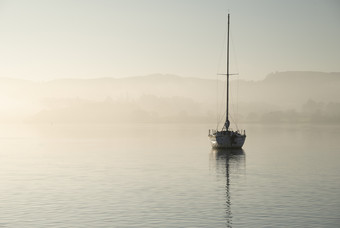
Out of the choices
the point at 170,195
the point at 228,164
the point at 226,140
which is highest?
the point at 226,140

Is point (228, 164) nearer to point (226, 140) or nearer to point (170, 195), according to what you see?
point (226, 140)

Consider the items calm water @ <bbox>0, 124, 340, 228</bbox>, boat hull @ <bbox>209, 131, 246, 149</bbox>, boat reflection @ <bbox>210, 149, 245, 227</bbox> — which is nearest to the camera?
calm water @ <bbox>0, 124, 340, 228</bbox>

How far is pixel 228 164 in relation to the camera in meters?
76.2

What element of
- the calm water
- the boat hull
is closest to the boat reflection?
the calm water

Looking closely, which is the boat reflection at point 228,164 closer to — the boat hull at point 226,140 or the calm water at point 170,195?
the calm water at point 170,195

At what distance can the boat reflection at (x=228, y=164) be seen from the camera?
4891 centimetres

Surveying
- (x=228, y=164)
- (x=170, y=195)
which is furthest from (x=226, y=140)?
(x=170, y=195)

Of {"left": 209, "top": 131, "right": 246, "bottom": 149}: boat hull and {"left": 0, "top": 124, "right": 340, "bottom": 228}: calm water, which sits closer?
{"left": 0, "top": 124, "right": 340, "bottom": 228}: calm water

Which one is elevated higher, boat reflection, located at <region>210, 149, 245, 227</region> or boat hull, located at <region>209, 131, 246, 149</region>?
boat hull, located at <region>209, 131, 246, 149</region>

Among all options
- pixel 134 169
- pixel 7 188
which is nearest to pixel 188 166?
pixel 134 169

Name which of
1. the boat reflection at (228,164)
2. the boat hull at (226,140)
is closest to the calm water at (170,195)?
the boat reflection at (228,164)

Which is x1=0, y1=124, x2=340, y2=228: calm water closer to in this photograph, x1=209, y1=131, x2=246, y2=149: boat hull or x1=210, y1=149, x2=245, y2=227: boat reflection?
x1=210, y1=149, x2=245, y2=227: boat reflection

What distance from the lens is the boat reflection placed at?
48.9 metres

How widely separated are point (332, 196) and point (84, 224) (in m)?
22.2
